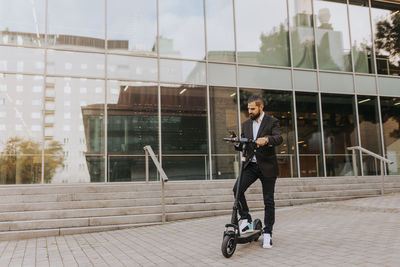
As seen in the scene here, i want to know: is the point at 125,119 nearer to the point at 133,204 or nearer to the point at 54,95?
the point at 54,95

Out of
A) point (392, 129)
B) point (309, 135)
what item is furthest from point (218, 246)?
point (392, 129)

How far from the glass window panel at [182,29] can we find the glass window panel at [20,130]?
4.16 metres

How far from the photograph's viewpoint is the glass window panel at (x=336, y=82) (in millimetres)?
13469

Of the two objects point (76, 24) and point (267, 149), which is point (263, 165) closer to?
point (267, 149)

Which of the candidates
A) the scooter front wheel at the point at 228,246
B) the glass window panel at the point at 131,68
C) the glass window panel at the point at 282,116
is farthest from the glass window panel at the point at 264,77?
the scooter front wheel at the point at 228,246

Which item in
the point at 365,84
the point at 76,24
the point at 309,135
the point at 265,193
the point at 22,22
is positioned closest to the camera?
the point at 265,193

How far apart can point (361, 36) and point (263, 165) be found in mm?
12189

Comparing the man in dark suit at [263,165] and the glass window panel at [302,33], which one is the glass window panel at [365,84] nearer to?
the glass window panel at [302,33]

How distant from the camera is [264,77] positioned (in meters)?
12.8

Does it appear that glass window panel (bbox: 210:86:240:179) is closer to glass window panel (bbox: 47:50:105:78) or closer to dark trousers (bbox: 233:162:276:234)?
glass window panel (bbox: 47:50:105:78)

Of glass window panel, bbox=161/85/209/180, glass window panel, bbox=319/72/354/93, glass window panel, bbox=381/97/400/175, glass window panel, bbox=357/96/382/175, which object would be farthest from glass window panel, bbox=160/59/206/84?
glass window panel, bbox=381/97/400/175

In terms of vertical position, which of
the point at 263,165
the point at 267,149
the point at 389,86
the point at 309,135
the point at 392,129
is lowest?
the point at 263,165

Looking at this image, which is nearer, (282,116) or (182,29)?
(182,29)

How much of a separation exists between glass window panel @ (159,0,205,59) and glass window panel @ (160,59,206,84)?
0.26 meters
